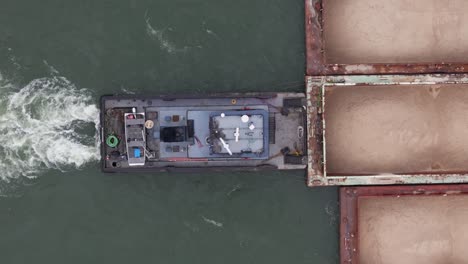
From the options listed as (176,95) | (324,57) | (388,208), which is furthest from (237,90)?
(388,208)

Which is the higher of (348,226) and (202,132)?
(202,132)

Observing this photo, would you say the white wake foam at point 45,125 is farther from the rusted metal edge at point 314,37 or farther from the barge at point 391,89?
the barge at point 391,89

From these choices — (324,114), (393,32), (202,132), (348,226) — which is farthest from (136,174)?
(393,32)

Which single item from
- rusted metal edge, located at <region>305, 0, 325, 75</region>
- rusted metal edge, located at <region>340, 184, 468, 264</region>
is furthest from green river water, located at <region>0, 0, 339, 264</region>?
rusted metal edge, located at <region>340, 184, 468, 264</region>

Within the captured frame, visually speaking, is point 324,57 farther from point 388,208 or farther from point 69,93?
point 69,93

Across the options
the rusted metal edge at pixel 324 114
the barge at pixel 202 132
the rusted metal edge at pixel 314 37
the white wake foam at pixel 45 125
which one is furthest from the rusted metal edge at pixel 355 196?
the white wake foam at pixel 45 125

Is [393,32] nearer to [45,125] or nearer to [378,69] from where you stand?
[378,69]
